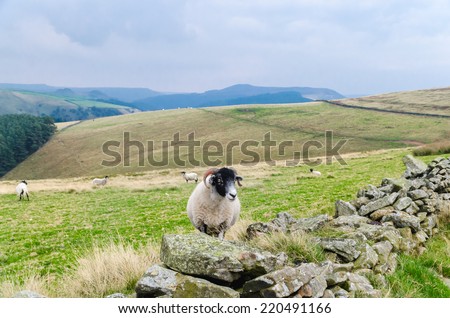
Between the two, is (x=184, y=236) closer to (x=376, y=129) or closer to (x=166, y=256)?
(x=166, y=256)

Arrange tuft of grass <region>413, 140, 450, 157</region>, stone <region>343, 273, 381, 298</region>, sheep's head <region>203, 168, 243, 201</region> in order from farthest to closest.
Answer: tuft of grass <region>413, 140, 450, 157</region> < sheep's head <region>203, 168, 243, 201</region> < stone <region>343, 273, 381, 298</region>

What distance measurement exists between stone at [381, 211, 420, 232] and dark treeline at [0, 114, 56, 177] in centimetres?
12557

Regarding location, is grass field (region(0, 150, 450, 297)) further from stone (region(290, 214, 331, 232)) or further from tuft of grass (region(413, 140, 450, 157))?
tuft of grass (region(413, 140, 450, 157))

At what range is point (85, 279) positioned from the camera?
22.0 ft

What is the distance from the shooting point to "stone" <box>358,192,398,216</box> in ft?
36.5

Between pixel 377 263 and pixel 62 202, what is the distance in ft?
89.8

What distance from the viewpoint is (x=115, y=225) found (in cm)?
1912

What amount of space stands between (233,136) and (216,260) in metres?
105

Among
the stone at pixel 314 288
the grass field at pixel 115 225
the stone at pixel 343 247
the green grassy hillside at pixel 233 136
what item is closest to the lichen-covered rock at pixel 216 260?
the stone at pixel 314 288

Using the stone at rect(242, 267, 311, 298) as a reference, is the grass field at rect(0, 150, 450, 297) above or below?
below

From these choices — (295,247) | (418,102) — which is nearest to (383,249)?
(295,247)

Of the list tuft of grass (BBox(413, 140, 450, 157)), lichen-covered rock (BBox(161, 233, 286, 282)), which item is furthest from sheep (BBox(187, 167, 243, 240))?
tuft of grass (BBox(413, 140, 450, 157))

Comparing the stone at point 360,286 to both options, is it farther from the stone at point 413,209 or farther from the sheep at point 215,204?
the stone at point 413,209
